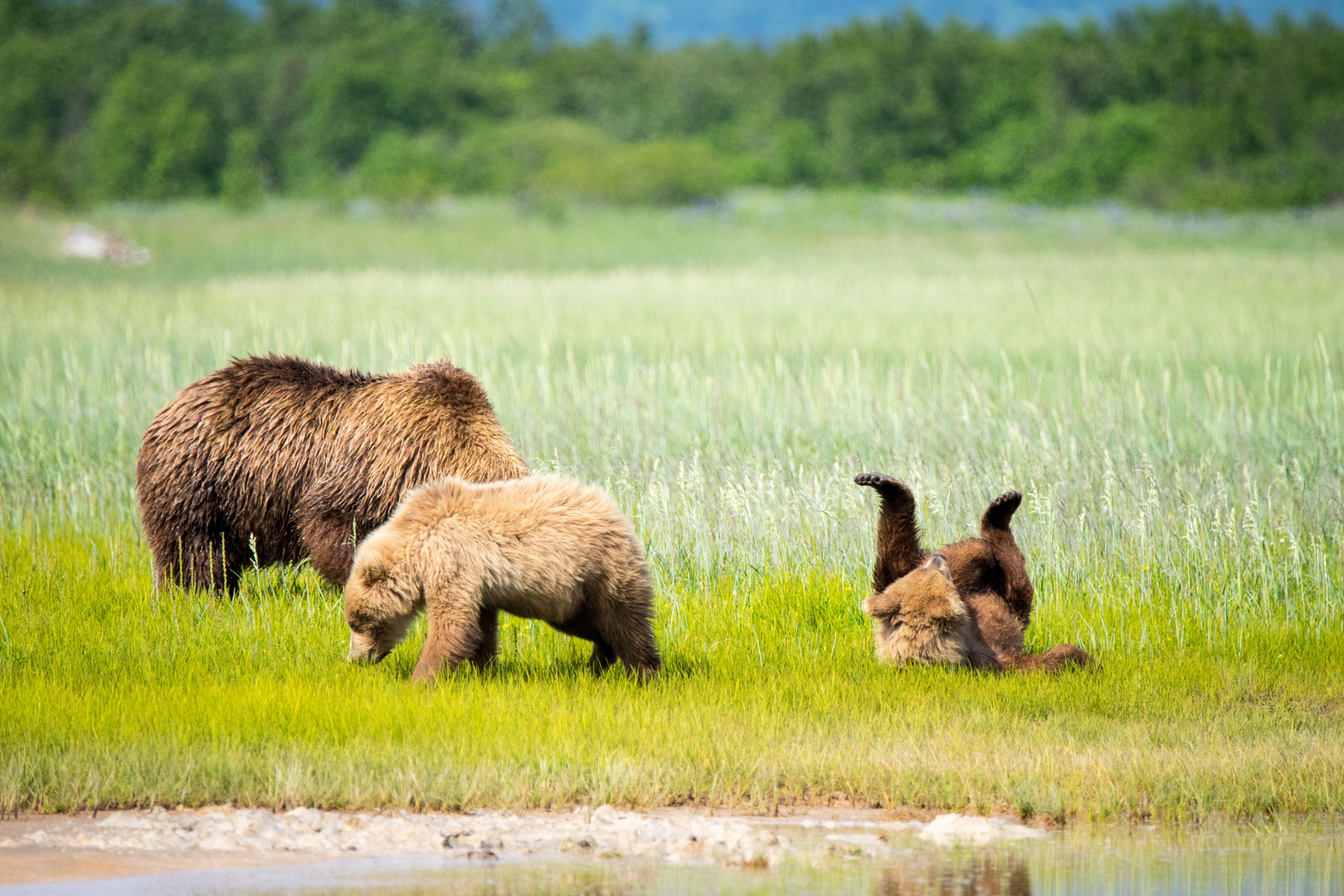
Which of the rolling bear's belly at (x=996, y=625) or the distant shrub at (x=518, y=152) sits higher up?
the distant shrub at (x=518, y=152)

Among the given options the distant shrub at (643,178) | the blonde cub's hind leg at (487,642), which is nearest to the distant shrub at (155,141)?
the distant shrub at (643,178)

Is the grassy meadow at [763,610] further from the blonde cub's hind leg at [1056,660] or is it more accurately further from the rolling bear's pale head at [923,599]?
the rolling bear's pale head at [923,599]

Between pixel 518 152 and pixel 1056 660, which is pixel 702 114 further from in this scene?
pixel 1056 660

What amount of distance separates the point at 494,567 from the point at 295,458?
74.6 inches

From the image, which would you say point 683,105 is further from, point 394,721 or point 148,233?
point 394,721

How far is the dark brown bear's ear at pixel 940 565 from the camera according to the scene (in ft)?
20.5

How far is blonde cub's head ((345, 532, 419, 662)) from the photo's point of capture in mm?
5980

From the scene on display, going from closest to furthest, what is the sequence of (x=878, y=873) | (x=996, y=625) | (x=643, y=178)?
(x=878, y=873) → (x=996, y=625) → (x=643, y=178)

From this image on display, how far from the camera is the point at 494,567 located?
5812mm

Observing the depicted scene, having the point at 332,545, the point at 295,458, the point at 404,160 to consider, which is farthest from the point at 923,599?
the point at 404,160

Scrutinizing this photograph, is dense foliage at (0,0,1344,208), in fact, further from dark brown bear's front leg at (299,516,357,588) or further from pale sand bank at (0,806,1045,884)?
pale sand bank at (0,806,1045,884)

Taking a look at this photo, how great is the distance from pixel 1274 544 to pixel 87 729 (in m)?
6.63

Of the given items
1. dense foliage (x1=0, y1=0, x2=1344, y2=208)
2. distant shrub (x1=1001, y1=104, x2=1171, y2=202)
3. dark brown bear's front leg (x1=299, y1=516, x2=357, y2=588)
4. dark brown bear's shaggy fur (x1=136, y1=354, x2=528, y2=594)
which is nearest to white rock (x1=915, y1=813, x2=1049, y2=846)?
dark brown bear's shaggy fur (x1=136, y1=354, x2=528, y2=594)

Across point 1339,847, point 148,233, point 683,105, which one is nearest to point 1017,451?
point 1339,847
